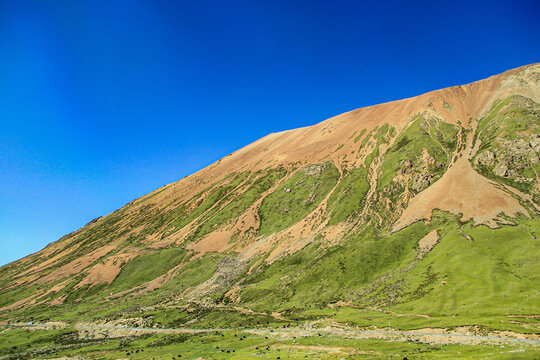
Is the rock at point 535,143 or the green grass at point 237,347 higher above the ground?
the rock at point 535,143

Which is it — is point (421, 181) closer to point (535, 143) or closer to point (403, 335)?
point (535, 143)

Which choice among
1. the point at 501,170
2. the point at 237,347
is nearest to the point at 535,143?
the point at 501,170

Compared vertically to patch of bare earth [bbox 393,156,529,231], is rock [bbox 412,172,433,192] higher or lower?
higher

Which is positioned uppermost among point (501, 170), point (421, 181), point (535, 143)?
point (535, 143)

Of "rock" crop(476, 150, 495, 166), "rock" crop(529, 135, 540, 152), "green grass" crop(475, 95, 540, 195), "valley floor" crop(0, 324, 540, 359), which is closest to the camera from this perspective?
"valley floor" crop(0, 324, 540, 359)

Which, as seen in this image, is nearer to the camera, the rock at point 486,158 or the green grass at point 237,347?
the green grass at point 237,347

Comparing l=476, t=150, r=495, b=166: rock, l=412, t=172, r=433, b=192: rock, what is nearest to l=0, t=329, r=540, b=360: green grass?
l=412, t=172, r=433, b=192: rock

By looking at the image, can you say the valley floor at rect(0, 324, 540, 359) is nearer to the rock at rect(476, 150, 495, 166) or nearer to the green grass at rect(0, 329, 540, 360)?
the green grass at rect(0, 329, 540, 360)

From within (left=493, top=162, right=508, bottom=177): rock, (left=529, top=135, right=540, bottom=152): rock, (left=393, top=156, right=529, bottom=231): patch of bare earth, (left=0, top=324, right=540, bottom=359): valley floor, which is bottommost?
(left=0, top=324, right=540, bottom=359): valley floor

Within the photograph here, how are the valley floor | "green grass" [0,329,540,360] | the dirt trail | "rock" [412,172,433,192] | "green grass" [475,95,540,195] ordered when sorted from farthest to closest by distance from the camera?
"rock" [412,172,433,192] < "green grass" [475,95,540,195] < the dirt trail < the valley floor < "green grass" [0,329,540,360]

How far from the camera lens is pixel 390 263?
145625 mm

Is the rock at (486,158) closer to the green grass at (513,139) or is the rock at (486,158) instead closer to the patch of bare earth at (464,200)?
the green grass at (513,139)

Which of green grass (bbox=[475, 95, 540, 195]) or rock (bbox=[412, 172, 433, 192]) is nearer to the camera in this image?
green grass (bbox=[475, 95, 540, 195])

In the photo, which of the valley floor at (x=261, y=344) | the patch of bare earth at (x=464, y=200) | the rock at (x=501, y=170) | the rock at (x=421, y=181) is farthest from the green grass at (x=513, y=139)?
the valley floor at (x=261, y=344)
